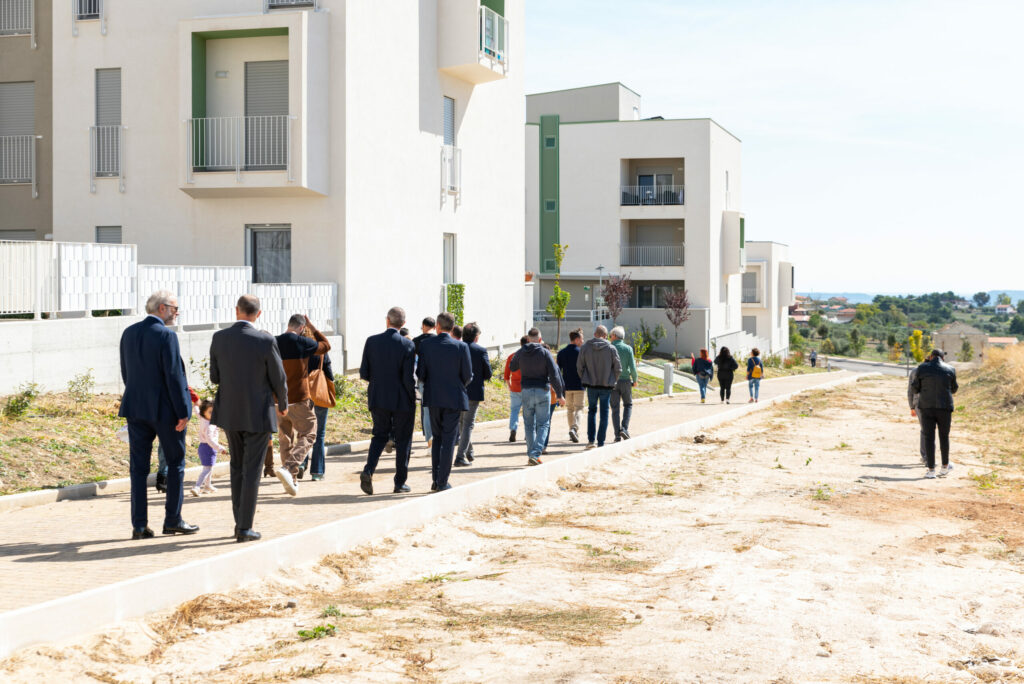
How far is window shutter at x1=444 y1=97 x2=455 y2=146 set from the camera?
28359mm

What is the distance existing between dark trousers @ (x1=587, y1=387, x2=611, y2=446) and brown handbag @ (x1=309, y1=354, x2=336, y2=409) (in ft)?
16.9

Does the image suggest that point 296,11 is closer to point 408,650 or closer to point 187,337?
point 187,337

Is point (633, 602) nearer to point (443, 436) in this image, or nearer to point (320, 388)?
point (443, 436)

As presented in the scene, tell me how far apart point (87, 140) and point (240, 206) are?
13.1 feet

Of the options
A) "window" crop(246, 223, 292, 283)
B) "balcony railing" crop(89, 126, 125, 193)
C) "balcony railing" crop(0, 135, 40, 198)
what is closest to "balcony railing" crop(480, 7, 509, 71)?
"window" crop(246, 223, 292, 283)

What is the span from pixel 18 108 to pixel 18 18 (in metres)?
2.18

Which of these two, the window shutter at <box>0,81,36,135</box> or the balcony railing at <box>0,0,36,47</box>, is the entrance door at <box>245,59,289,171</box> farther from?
the balcony railing at <box>0,0,36,47</box>

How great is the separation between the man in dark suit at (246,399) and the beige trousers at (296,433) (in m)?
2.63

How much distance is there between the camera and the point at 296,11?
22.1 meters

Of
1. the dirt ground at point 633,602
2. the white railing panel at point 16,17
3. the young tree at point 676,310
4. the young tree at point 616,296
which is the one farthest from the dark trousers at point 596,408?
the young tree at point 676,310

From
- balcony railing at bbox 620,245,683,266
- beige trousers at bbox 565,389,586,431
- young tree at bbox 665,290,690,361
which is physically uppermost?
balcony railing at bbox 620,245,683,266

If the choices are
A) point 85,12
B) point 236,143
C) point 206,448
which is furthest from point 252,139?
point 206,448

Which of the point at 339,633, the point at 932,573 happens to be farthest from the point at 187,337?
the point at 932,573

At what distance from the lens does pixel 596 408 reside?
16.8m
